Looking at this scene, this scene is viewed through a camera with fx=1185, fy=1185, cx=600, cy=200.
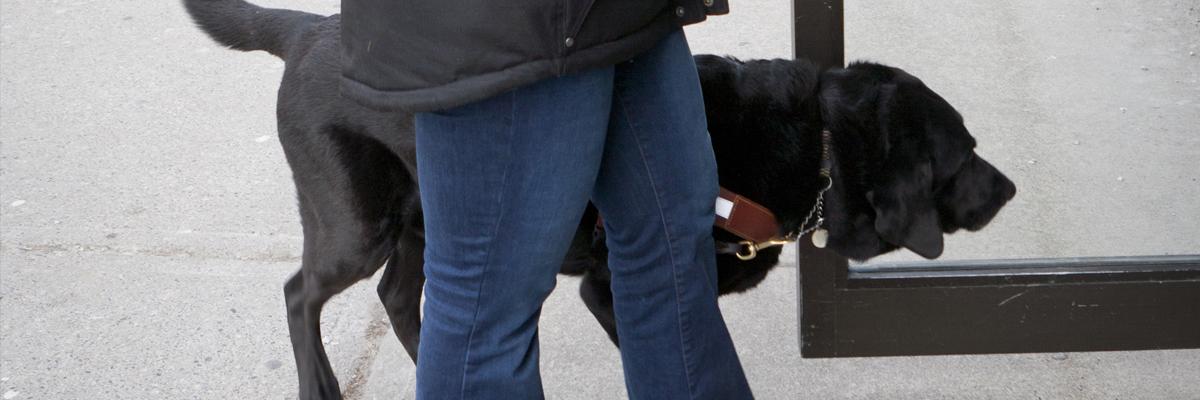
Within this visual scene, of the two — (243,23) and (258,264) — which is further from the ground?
(243,23)

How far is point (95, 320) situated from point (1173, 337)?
115 inches

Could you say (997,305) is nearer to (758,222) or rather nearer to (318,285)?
(758,222)

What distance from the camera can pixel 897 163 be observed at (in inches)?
99.2

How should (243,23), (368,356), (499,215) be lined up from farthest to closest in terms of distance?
(368,356) → (243,23) → (499,215)

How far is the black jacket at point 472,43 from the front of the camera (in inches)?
61.4

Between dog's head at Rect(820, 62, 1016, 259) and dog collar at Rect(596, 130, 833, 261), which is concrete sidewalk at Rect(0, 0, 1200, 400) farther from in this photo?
dog collar at Rect(596, 130, 833, 261)

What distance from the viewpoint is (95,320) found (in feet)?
11.1

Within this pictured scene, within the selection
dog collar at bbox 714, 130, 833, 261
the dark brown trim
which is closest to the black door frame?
the dark brown trim

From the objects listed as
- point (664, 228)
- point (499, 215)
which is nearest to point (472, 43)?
point (499, 215)

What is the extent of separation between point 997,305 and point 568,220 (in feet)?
5.25

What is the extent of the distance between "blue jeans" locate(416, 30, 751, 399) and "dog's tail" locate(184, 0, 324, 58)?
41.2 inches

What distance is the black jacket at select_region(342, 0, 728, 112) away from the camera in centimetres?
156

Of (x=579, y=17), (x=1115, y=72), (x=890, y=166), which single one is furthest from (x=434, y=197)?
(x=1115, y=72)


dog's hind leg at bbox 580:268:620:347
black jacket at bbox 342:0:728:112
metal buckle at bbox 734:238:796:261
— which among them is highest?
black jacket at bbox 342:0:728:112
